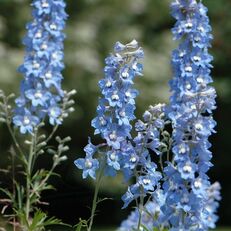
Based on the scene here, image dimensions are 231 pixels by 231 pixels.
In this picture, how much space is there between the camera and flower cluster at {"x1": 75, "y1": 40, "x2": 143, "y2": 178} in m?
3.77

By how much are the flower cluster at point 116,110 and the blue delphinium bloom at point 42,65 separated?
3.18 feet

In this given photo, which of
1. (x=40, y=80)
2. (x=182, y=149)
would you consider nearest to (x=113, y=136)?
(x=182, y=149)

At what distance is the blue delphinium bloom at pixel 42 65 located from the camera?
15.6ft

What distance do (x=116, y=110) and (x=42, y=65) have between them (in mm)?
1083

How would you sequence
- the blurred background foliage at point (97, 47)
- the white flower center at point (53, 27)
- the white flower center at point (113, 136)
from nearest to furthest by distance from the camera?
the white flower center at point (113, 136) → the white flower center at point (53, 27) → the blurred background foliage at point (97, 47)

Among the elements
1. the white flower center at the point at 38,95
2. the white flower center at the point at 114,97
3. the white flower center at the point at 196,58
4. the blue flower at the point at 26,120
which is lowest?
the white flower center at the point at 114,97

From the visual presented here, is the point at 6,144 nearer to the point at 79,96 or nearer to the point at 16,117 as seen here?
the point at 79,96

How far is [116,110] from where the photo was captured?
12.5 feet

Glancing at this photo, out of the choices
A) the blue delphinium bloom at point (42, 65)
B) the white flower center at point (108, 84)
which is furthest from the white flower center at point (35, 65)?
Result: the white flower center at point (108, 84)

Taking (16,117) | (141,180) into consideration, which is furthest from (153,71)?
(141,180)

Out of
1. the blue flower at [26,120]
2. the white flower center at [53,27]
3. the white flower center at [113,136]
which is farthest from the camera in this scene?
the white flower center at [53,27]

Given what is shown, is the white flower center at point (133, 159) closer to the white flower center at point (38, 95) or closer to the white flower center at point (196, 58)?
the white flower center at point (196, 58)

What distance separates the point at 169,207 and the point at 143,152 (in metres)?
0.27

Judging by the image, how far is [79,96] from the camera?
584 inches
